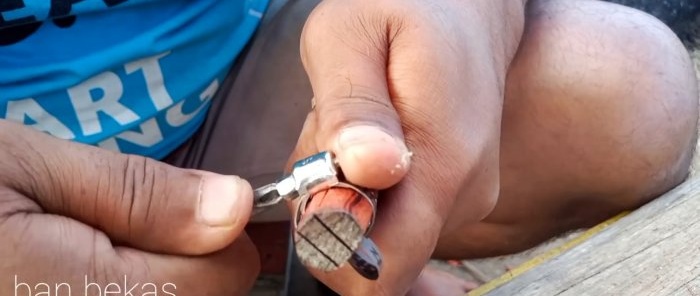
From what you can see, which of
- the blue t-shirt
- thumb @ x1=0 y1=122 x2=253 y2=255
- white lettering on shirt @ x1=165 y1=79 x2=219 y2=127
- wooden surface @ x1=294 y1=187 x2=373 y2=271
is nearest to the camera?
wooden surface @ x1=294 y1=187 x2=373 y2=271

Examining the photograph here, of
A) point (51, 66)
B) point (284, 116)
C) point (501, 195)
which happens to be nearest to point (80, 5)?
point (51, 66)

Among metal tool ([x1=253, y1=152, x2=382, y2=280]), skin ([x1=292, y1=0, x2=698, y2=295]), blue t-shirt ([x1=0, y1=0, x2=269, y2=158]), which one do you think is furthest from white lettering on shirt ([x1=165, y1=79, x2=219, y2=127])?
metal tool ([x1=253, y1=152, x2=382, y2=280])

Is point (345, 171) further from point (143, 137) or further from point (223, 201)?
point (143, 137)

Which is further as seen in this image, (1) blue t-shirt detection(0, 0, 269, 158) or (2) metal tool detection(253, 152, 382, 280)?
(1) blue t-shirt detection(0, 0, 269, 158)

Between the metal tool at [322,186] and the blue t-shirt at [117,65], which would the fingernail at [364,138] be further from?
the blue t-shirt at [117,65]

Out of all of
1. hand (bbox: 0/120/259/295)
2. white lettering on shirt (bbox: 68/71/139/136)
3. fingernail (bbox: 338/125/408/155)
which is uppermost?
fingernail (bbox: 338/125/408/155)

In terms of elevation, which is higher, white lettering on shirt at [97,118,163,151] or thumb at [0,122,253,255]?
thumb at [0,122,253,255]

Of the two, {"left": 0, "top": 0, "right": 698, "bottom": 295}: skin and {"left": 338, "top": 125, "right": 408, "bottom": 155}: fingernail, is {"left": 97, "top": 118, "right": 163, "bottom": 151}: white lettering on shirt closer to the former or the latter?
{"left": 0, "top": 0, "right": 698, "bottom": 295}: skin

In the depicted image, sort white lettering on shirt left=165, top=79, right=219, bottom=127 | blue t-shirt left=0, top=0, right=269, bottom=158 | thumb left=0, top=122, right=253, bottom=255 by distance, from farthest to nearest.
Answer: white lettering on shirt left=165, top=79, right=219, bottom=127
blue t-shirt left=0, top=0, right=269, bottom=158
thumb left=0, top=122, right=253, bottom=255

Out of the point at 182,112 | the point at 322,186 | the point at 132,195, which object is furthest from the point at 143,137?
the point at 322,186
